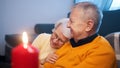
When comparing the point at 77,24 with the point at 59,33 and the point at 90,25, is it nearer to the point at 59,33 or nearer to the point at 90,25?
the point at 90,25

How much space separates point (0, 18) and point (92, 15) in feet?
8.57

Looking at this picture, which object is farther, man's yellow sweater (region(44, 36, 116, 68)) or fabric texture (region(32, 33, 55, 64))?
fabric texture (region(32, 33, 55, 64))

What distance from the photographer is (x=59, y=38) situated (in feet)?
4.91

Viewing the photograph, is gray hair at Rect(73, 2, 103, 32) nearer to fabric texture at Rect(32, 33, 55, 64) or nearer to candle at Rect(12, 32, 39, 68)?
fabric texture at Rect(32, 33, 55, 64)

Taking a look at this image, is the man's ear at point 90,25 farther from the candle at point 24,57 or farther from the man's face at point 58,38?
the candle at point 24,57

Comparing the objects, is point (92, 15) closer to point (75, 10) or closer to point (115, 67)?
point (75, 10)

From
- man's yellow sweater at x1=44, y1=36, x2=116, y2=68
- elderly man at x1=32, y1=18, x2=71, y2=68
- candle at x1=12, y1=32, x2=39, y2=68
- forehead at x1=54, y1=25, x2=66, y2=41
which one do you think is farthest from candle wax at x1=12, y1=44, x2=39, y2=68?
forehead at x1=54, y1=25, x2=66, y2=41

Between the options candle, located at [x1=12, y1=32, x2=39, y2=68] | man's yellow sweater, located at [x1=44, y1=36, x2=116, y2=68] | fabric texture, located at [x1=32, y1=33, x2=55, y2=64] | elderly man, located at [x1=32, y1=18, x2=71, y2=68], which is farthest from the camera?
fabric texture, located at [x1=32, y1=33, x2=55, y2=64]

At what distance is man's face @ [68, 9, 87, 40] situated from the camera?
1214mm

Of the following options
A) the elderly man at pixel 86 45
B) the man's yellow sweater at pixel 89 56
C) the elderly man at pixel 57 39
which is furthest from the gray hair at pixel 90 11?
the elderly man at pixel 57 39

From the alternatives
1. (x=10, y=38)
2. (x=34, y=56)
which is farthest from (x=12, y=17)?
(x=34, y=56)

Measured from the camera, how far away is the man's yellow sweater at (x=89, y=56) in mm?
1133

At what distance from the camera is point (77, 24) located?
4.01ft

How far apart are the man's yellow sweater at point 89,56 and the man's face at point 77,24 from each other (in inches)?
2.5
